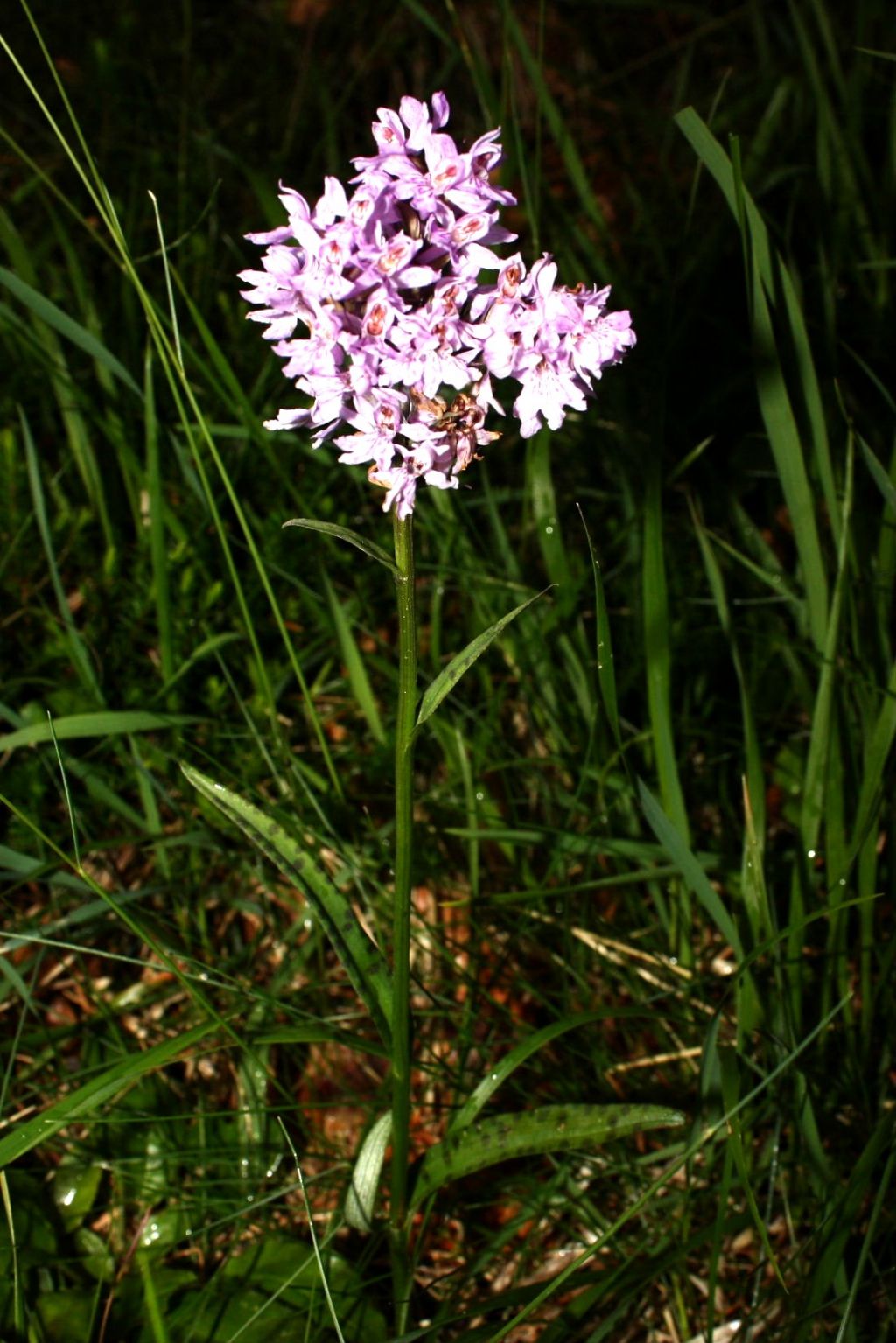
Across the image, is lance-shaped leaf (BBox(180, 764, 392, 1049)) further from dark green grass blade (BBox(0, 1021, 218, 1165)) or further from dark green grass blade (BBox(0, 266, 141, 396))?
dark green grass blade (BBox(0, 266, 141, 396))

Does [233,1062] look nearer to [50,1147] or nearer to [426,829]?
[50,1147]

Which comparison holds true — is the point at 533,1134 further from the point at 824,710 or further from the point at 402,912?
the point at 824,710

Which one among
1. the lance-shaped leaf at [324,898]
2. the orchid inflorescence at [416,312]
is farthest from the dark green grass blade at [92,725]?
the orchid inflorescence at [416,312]

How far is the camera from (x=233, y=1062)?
6.23 feet

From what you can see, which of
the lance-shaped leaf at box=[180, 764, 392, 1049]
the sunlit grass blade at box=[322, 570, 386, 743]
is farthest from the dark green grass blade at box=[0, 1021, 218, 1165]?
the sunlit grass blade at box=[322, 570, 386, 743]

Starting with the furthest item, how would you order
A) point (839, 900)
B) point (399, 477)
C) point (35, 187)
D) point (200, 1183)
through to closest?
point (35, 187), point (839, 900), point (200, 1183), point (399, 477)

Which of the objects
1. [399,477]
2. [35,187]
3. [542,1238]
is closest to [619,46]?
[35,187]

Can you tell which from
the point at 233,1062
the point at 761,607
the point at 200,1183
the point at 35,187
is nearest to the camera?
the point at 200,1183

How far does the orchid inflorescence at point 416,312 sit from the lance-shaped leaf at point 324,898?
444 millimetres

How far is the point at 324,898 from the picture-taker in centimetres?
153

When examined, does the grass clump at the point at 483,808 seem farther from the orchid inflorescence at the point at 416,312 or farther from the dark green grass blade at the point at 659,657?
the orchid inflorescence at the point at 416,312

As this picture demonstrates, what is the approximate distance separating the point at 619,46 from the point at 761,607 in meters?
2.62

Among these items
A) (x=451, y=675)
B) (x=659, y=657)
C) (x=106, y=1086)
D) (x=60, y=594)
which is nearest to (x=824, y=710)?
(x=659, y=657)

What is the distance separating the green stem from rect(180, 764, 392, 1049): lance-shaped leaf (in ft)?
0.20
